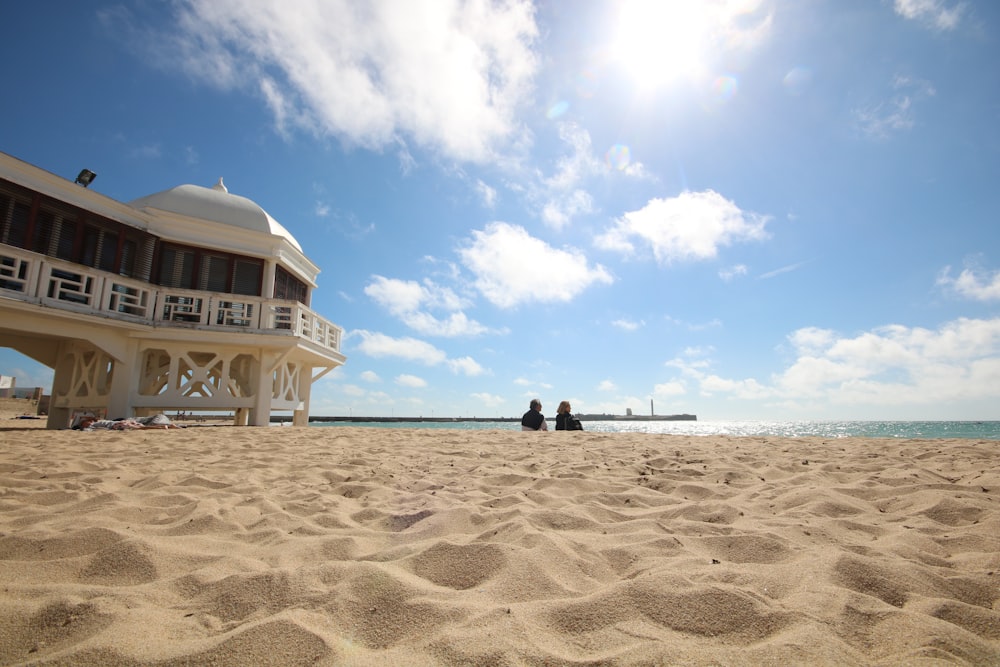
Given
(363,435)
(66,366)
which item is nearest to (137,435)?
(363,435)

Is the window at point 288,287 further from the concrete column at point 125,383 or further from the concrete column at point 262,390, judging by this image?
the concrete column at point 125,383

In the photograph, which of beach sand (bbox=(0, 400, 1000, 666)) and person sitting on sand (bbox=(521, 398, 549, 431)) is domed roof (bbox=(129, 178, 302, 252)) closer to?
person sitting on sand (bbox=(521, 398, 549, 431))

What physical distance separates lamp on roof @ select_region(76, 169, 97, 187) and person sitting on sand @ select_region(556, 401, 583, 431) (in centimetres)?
1401

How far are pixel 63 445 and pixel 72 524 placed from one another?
4962mm

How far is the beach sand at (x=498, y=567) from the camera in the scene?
1614mm

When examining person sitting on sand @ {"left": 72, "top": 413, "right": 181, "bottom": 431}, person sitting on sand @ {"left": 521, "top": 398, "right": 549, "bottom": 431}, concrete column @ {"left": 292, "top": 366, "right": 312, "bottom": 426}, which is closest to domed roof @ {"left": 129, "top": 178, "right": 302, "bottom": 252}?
concrete column @ {"left": 292, "top": 366, "right": 312, "bottom": 426}

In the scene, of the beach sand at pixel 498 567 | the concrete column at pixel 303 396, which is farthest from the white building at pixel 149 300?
the beach sand at pixel 498 567

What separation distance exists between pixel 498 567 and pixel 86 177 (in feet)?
54.0

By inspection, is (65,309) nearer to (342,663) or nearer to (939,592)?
(342,663)

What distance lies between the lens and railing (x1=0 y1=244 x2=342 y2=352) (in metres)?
9.70

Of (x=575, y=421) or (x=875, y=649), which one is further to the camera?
(x=575, y=421)

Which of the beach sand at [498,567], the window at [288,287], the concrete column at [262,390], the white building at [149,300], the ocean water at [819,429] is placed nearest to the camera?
the beach sand at [498,567]

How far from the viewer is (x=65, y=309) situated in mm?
9906

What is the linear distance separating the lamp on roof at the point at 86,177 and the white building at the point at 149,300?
7 centimetres
